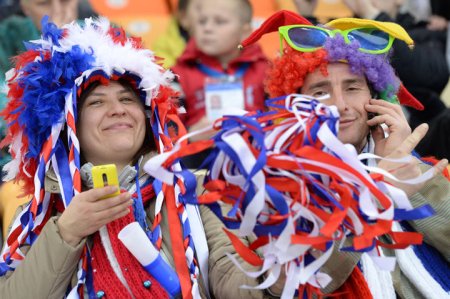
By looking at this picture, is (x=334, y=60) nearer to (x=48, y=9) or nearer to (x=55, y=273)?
(x=55, y=273)

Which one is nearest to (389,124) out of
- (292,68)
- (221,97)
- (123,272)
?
(292,68)

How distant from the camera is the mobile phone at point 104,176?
2500 mm

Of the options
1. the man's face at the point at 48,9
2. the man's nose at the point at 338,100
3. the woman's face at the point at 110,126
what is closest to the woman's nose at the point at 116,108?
the woman's face at the point at 110,126

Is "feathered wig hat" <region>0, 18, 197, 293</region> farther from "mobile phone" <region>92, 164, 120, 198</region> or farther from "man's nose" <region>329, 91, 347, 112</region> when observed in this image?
"man's nose" <region>329, 91, 347, 112</region>

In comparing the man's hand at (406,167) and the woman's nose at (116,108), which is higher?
the woman's nose at (116,108)

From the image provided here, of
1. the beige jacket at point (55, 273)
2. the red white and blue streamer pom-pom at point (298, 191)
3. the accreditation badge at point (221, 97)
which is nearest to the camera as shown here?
the red white and blue streamer pom-pom at point (298, 191)

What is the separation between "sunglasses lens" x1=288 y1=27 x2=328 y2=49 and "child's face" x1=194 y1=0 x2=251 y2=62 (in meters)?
1.67

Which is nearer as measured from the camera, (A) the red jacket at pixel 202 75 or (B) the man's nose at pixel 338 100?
(B) the man's nose at pixel 338 100

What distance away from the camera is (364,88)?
9.44 ft

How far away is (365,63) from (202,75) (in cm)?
178

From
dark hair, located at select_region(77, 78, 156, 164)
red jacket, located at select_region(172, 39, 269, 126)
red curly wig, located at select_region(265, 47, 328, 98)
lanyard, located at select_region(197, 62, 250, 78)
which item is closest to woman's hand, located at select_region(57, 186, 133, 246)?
dark hair, located at select_region(77, 78, 156, 164)

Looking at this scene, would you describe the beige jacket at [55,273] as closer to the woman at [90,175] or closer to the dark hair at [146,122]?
the woman at [90,175]

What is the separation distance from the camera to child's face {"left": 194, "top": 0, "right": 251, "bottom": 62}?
4555 mm

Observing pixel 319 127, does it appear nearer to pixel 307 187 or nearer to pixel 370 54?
pixel 307 187
